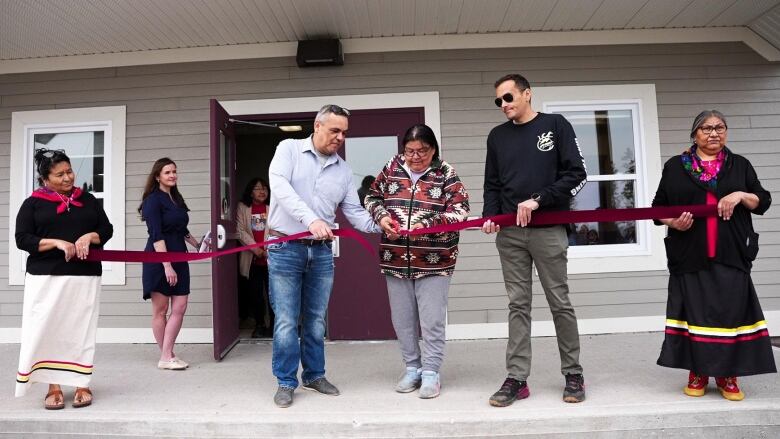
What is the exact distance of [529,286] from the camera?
2.82 meters

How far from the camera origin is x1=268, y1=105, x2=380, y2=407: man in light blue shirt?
112 inches

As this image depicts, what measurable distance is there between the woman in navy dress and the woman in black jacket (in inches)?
126

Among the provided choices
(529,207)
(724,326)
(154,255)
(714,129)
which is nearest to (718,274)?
(724,326)

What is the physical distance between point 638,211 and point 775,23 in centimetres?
291

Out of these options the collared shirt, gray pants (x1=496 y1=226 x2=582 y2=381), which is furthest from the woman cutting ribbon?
gray pants (x1=496 y1=226 x2=582 y2=381)

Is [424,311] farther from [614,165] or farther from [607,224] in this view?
[614,165]

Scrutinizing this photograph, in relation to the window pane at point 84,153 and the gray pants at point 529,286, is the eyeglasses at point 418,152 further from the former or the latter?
the window pane at point 84,153

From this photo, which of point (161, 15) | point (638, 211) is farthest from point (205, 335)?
point (638, 211)

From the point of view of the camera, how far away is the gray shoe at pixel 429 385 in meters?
2.88

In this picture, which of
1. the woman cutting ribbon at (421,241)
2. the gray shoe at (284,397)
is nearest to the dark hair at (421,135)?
the woman cutting ribbon at (421,241)

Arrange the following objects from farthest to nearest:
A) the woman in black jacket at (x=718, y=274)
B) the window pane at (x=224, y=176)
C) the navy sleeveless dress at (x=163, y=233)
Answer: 1. the window pane at (x=224, y=176)
2. the navy sleeveless dress at (x=163, y=233)
3. the woman in black jacket at (x=718, y=274)

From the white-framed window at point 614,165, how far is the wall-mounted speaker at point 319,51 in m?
1.81

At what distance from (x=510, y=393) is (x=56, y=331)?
2541 millimetres

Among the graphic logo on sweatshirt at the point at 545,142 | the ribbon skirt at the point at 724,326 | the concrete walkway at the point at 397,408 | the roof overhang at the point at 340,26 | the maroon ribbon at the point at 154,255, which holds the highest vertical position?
the roof overhang at the point at 340,26
